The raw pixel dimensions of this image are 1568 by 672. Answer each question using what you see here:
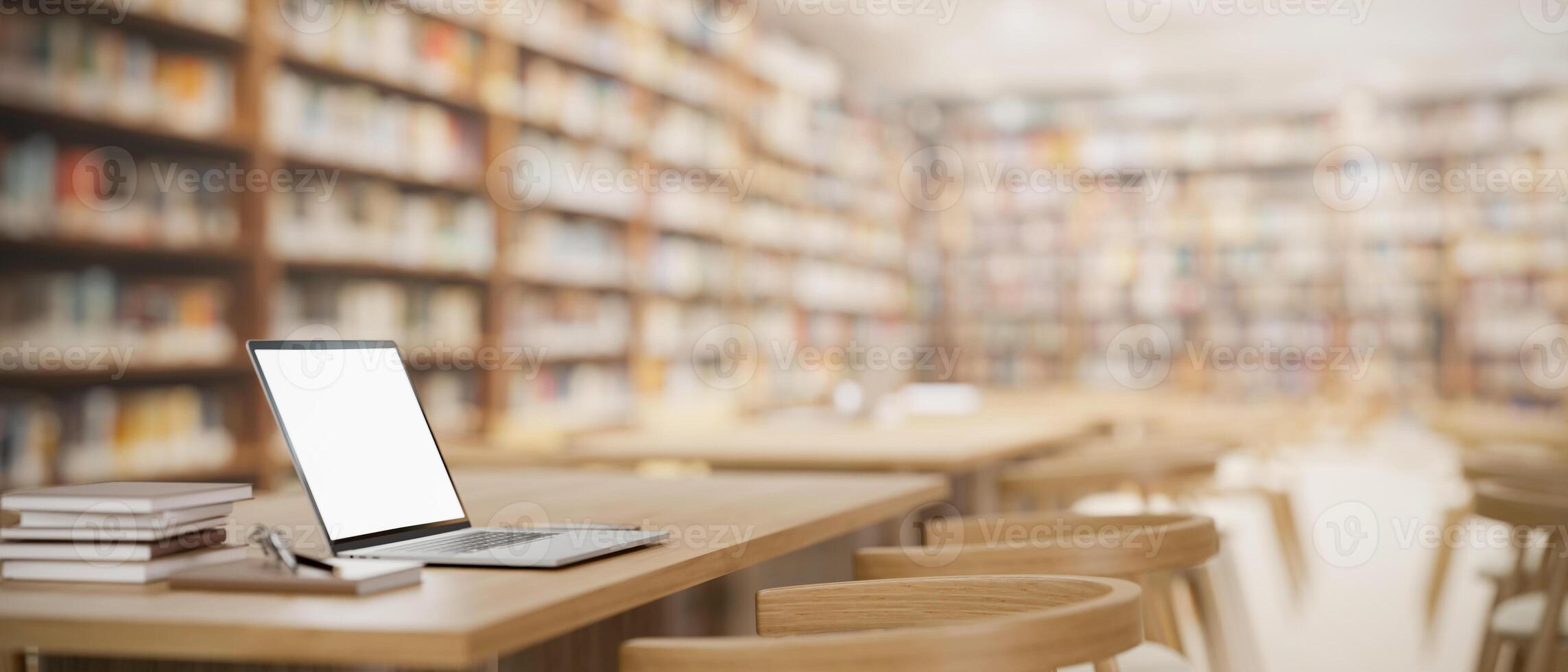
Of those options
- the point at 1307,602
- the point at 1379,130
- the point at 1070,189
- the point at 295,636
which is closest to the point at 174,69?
the point at 295,636

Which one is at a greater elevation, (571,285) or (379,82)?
(379,82)

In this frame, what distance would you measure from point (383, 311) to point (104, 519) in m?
3.60

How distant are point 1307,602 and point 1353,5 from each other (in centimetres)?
538

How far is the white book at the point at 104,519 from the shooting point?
1142 mm

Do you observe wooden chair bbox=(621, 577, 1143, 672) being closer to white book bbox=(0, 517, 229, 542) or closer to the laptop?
the laptop

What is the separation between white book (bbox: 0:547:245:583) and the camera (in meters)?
1.12

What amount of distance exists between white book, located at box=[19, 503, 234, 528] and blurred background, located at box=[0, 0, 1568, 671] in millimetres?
1818

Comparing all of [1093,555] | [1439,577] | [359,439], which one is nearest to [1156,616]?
[1093,555]

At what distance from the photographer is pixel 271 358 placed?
132 cm

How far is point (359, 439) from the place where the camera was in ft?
4.51

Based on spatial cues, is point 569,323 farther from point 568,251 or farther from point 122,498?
point 122,498

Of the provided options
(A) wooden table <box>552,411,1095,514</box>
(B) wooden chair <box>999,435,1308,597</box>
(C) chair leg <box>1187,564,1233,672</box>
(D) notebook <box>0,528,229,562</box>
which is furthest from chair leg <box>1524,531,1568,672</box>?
(D) notebook <box>0,528,229,562</box>

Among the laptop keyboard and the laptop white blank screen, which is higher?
the laptop white blank screen

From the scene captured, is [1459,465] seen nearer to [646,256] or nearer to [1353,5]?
[646,256]
